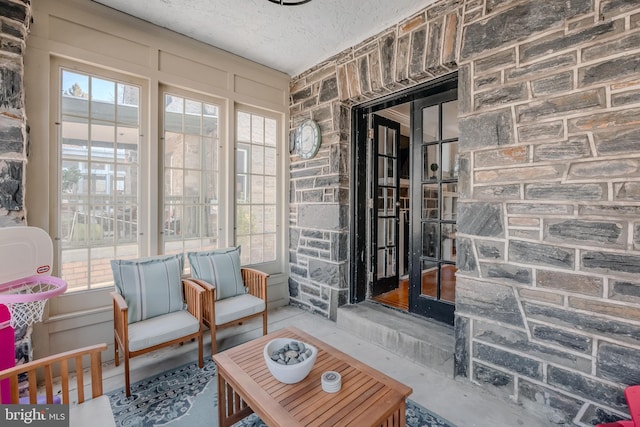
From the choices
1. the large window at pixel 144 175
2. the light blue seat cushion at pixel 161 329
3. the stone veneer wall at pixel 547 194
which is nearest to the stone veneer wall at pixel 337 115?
the stone veneer wall at pixel 547 194

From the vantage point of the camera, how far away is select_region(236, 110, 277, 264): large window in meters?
3.44

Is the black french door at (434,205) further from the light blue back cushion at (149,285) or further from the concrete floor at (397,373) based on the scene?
the light blue back cushion at (149,285)

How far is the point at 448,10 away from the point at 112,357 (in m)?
3.91

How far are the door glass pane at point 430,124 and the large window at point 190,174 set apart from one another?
2164 millimetres

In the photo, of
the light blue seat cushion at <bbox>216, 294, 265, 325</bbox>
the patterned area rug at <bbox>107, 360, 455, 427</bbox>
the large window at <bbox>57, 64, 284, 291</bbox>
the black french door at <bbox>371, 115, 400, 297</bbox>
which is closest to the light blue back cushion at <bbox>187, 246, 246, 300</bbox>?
the light blue seat cushion at <bbox>216, 294, 265, 325</bbox>

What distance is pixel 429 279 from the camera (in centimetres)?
276

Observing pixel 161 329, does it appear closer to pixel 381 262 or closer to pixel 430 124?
pixel 381 262

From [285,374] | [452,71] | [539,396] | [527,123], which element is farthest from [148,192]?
[539,396]

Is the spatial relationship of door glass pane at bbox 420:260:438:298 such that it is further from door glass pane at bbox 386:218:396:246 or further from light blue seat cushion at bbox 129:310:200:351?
light blue seat cushion at bbox 129:310:200:351

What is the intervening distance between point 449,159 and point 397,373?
6.11 feet

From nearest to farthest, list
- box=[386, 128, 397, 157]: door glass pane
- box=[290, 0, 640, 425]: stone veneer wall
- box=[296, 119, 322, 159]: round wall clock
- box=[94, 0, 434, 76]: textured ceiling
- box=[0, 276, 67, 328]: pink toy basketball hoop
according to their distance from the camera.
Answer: box=[0, 276, 67, 328]: pink toy basketball hoop → box=[290, 0, 640, 425]: stone veneer wall → box=[94, 0, 434, 76]: textured ceiling → box=[296, 119, 322, 159]: round wall clock → box=[386, 128, 397, 157]: door glass pane

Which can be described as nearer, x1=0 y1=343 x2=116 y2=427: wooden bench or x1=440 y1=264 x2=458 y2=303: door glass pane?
x1=0 y1=343 x2=116 y2=427: wooden bench

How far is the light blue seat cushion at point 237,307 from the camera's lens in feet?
8.21

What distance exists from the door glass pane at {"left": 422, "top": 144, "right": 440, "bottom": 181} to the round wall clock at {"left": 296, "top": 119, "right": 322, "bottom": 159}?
119cm
